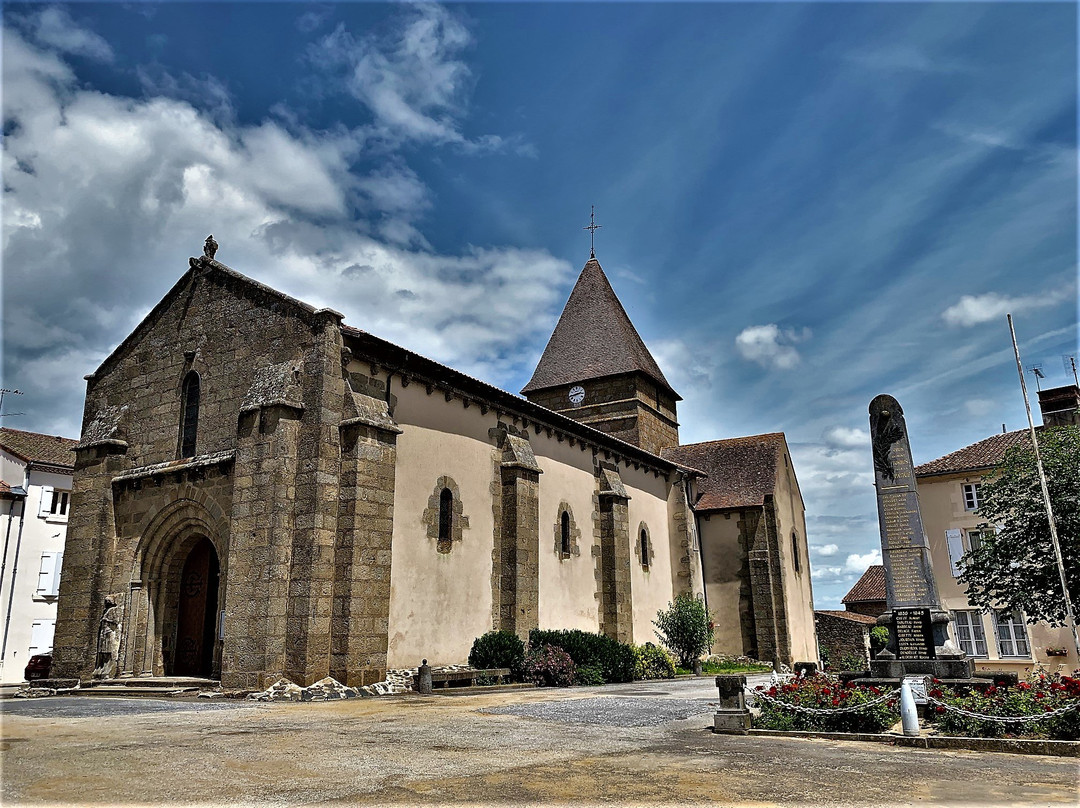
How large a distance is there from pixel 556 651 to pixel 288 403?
7846 mm

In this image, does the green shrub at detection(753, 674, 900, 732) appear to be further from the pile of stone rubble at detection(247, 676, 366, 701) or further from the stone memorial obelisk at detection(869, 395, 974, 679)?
the pile of stone rubble at detection(247, 676, 366, 701)

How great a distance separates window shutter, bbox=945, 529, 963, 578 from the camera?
24.0 m

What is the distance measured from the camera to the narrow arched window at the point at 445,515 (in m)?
16.8

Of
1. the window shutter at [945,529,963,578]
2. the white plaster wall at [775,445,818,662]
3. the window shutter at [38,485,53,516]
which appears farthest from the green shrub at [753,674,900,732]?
the window shutter at [38,485,53,516]

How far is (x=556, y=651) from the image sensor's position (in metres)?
16.7

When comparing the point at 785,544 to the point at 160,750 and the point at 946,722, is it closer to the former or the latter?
the point at 946,722

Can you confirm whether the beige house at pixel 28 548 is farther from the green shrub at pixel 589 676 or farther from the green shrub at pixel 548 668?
the green shrub at pixel 589 676

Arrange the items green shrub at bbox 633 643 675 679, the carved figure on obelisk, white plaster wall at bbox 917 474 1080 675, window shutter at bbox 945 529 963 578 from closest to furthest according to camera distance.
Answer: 1. the carved figure on obelisk
2. green shrub at bbox 633 643 675 679
3. white plaster wall at bbox 917 474 1080 675
4. window shutter at bbox 945 529 963 578

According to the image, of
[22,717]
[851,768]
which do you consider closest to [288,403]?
[22,717]

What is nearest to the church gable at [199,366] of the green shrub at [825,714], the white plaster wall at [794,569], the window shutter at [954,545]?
the green shrub at [825,714]

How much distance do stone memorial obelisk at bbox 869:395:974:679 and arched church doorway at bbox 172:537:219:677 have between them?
12947 millimetres

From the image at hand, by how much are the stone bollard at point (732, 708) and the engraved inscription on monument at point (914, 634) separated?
4.19 meters

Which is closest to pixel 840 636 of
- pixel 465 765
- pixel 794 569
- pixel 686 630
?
pixel 794 569

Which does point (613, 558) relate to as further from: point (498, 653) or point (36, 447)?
point (36, 447)
